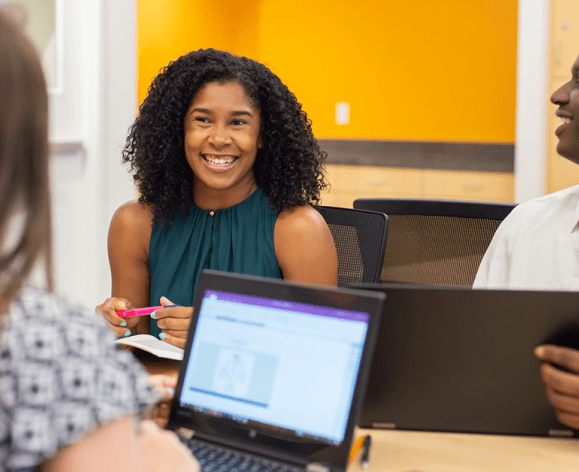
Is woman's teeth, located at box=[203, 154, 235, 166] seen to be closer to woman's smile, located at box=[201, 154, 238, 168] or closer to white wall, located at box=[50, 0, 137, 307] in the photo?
woman's smile, located at box=[201, 154, 238, 168]

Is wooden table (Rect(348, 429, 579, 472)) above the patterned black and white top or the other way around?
the other way around

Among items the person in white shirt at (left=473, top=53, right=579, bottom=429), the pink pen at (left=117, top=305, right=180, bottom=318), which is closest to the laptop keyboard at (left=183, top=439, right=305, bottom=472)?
the pink pen at (left=117, top=305, right=180, bottom=318)

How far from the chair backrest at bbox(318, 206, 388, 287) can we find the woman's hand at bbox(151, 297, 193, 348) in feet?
1.55

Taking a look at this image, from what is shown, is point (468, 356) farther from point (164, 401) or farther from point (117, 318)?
point (117, 318)

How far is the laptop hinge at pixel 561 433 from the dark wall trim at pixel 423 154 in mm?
3714

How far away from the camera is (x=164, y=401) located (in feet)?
3.17

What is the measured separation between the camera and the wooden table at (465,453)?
Answer: 90cm

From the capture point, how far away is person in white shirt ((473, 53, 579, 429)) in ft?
4.50

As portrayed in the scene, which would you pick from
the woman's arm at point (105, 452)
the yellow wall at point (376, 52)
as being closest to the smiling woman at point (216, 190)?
the woman's arm at point (105, 452)

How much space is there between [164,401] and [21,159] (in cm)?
54

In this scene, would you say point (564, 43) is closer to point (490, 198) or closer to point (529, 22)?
point (529, 22)

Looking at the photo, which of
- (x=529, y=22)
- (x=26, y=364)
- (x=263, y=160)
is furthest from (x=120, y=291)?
(x=529, y=22)

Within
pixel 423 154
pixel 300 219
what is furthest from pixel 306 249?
pixel 423 154

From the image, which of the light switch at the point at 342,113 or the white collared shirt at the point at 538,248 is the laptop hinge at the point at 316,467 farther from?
the light switch at the point at 342,113
